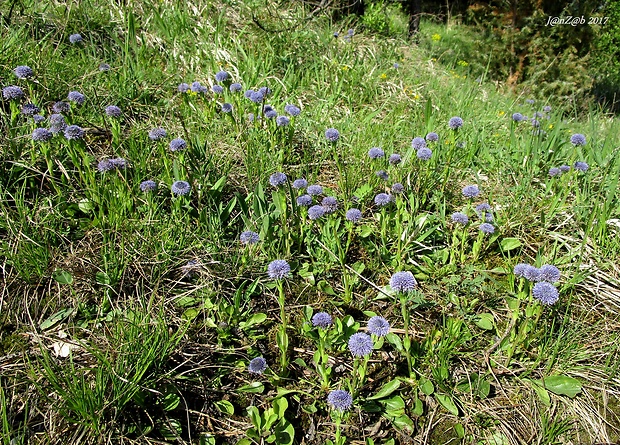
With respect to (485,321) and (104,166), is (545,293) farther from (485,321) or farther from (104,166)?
(104,166)

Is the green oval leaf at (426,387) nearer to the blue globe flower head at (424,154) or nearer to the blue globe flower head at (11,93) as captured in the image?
the blue globe flower head at (424,154)

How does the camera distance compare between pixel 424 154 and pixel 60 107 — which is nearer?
pixel 60 107

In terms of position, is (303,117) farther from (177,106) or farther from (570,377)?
(570,377)

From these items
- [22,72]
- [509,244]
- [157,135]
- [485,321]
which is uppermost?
[22,72]

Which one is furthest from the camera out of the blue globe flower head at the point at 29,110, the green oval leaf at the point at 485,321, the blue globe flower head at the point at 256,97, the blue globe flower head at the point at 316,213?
the blue globe flower head at the point at 256,97

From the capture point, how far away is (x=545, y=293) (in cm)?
163

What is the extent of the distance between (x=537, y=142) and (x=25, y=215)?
2988 mm

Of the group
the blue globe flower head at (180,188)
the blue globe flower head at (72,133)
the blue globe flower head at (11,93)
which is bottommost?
the blue globe flower head at (180,188)

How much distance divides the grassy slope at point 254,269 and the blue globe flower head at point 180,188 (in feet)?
0.28

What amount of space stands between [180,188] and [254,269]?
52cm

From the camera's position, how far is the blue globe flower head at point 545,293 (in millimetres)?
1624

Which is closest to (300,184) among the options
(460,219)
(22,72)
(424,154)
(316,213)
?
(316,213)

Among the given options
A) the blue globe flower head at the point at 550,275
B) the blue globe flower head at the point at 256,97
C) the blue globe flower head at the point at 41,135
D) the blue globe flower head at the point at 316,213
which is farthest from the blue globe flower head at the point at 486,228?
the blue globe flower head at the point at 41,135

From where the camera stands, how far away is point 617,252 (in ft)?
7.32
